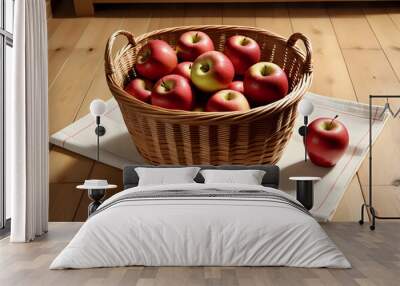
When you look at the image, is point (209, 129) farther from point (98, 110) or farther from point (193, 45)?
point (98, 110)

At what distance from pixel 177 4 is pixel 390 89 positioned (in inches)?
62.8

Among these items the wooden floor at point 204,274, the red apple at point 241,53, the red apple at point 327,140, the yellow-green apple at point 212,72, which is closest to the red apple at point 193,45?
the red apple at point 241,53

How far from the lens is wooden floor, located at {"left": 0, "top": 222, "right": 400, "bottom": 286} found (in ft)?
6.24

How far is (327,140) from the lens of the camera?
3029 mm

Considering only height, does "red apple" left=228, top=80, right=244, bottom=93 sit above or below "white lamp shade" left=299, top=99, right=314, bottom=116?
above

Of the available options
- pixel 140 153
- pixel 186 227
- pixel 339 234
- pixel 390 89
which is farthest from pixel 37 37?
pixel 390 89

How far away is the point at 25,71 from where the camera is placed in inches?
108

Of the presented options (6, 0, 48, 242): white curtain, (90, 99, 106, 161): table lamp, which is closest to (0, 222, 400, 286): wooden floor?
(6, 0, 48, 242): white curtain

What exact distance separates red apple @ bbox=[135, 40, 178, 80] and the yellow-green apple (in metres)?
0.16

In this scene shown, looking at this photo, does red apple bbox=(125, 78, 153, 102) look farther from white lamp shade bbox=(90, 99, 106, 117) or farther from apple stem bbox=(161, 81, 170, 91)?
white lamp shade bbox=(90, 99, 106, 117)

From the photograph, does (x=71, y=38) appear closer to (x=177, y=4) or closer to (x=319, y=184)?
(x=177, y=4)

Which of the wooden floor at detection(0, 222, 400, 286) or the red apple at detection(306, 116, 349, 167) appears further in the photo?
the red apple at detection(306, 116, 349, 167)

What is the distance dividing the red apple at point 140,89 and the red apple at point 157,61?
42 mm

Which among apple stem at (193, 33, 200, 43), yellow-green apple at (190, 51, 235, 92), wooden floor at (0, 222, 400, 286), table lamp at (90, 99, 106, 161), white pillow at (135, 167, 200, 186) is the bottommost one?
wooden floor at (0, 222, 400, 286)
